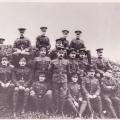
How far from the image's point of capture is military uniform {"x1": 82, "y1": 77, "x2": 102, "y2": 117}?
367cm

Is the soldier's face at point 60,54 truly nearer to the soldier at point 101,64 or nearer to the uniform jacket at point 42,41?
the uniform jacket at point 42,41

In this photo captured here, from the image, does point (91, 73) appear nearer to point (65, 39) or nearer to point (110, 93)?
point (110, 93)

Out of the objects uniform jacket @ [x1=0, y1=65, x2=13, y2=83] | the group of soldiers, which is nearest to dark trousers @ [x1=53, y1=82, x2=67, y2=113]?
the group of soldiers

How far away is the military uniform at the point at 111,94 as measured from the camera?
3.67m

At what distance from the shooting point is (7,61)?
3.74m

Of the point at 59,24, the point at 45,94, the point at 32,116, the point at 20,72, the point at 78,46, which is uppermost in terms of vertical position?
the point at 59,24

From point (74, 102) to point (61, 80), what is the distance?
30 cm

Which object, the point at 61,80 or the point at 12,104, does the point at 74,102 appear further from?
the point at 12,104

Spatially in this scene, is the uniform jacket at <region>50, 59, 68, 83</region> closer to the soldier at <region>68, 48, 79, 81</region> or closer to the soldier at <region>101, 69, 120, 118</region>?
the soldier at <region>68, 48, 79, 81</region>

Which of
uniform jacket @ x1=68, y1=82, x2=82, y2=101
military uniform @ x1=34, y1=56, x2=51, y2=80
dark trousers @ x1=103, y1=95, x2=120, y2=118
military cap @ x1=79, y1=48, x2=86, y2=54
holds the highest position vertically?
military cap @ x1=79, y1=48, x2=86, y2=54

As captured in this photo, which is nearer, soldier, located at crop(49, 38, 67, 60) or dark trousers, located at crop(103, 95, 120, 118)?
dark trousers, located at crop(103, 95, 120, 118)

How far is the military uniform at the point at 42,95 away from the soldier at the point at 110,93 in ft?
2.21

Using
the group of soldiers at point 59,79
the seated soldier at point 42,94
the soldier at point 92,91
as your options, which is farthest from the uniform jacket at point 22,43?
the soldier at point 92,91

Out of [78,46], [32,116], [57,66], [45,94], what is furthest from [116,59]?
[32,116]
